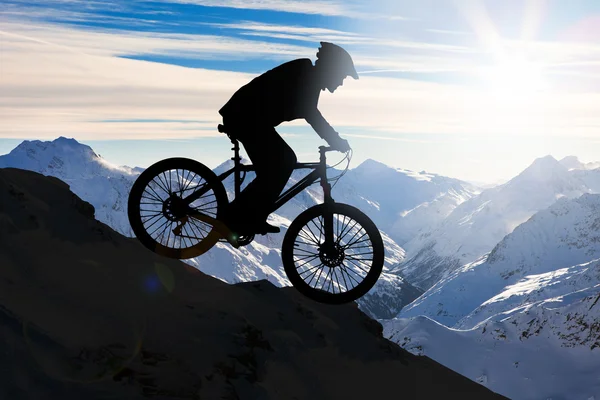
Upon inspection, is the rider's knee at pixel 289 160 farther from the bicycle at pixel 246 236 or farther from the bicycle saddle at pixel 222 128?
the bicycle saddle at pixel 222 128

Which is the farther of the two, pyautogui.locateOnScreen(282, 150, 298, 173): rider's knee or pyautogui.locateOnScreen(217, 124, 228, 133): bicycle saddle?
pyautogui.locateOnScreen(217, 124, 228, 133): bicycle saddle

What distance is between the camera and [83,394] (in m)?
10.2

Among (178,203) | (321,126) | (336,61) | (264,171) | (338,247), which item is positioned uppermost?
(336,61)

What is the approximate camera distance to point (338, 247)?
39.7ft

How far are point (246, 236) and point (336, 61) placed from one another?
3.80 meters

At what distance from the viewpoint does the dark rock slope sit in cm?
1083

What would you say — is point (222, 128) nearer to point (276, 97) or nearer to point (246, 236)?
point (276, 97)

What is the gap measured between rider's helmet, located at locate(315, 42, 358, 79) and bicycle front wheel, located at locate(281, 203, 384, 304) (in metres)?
2.55

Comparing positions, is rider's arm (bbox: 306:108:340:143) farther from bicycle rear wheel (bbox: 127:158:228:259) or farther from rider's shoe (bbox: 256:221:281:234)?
bicycle rear wheel (bbox: 127:158:228:259)

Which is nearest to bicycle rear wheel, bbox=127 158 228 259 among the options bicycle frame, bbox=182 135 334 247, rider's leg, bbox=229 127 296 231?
bicycle frame, bbox=182 135 334 247

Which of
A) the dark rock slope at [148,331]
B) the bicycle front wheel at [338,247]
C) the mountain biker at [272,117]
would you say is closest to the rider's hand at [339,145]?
the mountain biker at [272,117]

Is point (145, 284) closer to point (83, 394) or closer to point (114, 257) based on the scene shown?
point (114, 257)

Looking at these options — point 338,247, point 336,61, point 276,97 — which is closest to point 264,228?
point 338,247

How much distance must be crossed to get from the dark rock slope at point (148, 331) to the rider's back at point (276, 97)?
472 cm
